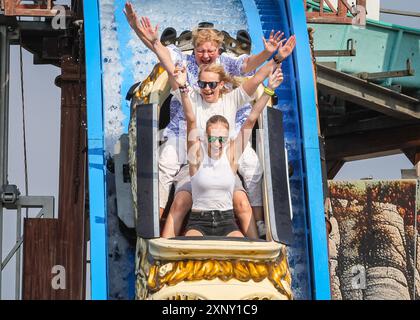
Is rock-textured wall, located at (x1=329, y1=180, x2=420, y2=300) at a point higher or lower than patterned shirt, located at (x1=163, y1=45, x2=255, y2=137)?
lower

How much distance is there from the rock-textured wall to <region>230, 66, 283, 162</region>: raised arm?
14.9 ft

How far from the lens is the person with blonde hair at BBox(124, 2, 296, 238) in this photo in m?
11.2

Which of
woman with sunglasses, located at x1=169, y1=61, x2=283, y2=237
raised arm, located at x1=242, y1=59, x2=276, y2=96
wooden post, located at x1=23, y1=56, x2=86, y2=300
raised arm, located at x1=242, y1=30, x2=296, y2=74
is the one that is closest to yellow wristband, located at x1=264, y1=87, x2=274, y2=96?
woman with sunglasses, located at x1=169, y1=61, x2=283, y2=237

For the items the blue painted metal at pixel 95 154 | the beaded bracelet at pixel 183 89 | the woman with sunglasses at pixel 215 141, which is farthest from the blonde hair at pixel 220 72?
the blue painted metal at pixel 95 154

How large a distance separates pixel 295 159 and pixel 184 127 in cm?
96

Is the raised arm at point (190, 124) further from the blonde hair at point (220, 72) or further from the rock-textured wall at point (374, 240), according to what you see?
the rock-textured wall at point (374, 240)

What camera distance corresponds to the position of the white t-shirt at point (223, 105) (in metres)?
11.4

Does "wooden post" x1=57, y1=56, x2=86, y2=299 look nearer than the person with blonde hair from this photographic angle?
No

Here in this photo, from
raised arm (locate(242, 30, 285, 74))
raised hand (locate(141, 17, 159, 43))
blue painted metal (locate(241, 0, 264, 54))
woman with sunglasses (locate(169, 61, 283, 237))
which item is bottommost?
woman with sunglasses (locate(169, 61, 283, 237))

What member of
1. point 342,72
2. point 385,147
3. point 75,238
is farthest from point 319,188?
point 385,147

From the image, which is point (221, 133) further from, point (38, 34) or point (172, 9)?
point (38, 34)

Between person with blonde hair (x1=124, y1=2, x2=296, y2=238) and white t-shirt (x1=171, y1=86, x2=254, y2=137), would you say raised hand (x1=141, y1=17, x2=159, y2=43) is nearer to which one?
person with blonde hair (x1=124, y1=2, x2=296, y2=238)

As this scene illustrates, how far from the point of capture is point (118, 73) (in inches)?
482

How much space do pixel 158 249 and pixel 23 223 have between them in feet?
12.8
